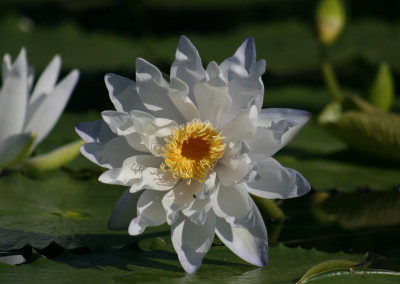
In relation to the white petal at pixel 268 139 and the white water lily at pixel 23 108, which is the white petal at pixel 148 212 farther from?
the white water lily at pixel 23 108

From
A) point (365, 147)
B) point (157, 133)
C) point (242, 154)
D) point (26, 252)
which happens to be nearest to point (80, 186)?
point (26, 252)

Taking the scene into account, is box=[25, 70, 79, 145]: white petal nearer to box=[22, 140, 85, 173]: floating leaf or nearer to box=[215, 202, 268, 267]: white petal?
box=[22, 140, 85, 173]: floating leaf

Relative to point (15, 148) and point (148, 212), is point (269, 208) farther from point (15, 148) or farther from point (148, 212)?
point (15, 148)

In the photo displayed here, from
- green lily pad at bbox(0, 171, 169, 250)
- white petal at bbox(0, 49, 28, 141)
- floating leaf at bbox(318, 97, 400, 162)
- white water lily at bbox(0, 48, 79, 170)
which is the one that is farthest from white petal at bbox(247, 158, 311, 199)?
floating leaf at bbox(318, 97, 400, 162)

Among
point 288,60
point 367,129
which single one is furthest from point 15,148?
point 288,60

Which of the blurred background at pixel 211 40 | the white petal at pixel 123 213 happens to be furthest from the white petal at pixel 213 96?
the blurred background at pixel 211 40

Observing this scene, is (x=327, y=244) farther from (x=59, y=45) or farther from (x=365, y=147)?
(x=59, y=45)
